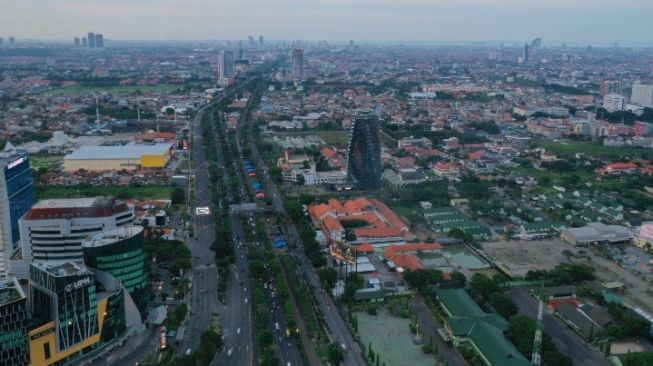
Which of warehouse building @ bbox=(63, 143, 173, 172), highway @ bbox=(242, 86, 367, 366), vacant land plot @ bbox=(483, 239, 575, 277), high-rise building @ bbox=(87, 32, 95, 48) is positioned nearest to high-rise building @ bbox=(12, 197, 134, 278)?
highway @ bbox=(242, 86, 367, 366)

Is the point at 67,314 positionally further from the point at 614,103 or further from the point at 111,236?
the point at 614,103

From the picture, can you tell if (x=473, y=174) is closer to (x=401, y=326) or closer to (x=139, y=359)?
(x=401, y=326)

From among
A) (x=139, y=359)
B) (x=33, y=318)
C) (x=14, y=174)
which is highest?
(x=14, y=174)

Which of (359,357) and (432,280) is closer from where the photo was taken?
(359,357)

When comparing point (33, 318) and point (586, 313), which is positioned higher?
Answer: point (33, 318)

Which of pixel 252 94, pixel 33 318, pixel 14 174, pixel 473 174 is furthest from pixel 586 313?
pixel 252 94

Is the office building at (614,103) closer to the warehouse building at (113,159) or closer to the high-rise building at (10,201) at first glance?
the warehouse building at (113,159)

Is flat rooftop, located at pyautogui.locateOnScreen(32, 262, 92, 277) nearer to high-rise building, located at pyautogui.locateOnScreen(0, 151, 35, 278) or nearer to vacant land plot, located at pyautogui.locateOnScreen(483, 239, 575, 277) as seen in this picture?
high-rise building, located at pyautogui.locateOnScreen(0, 151, 35, 278)

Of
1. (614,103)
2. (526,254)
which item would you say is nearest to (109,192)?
(526,254)
